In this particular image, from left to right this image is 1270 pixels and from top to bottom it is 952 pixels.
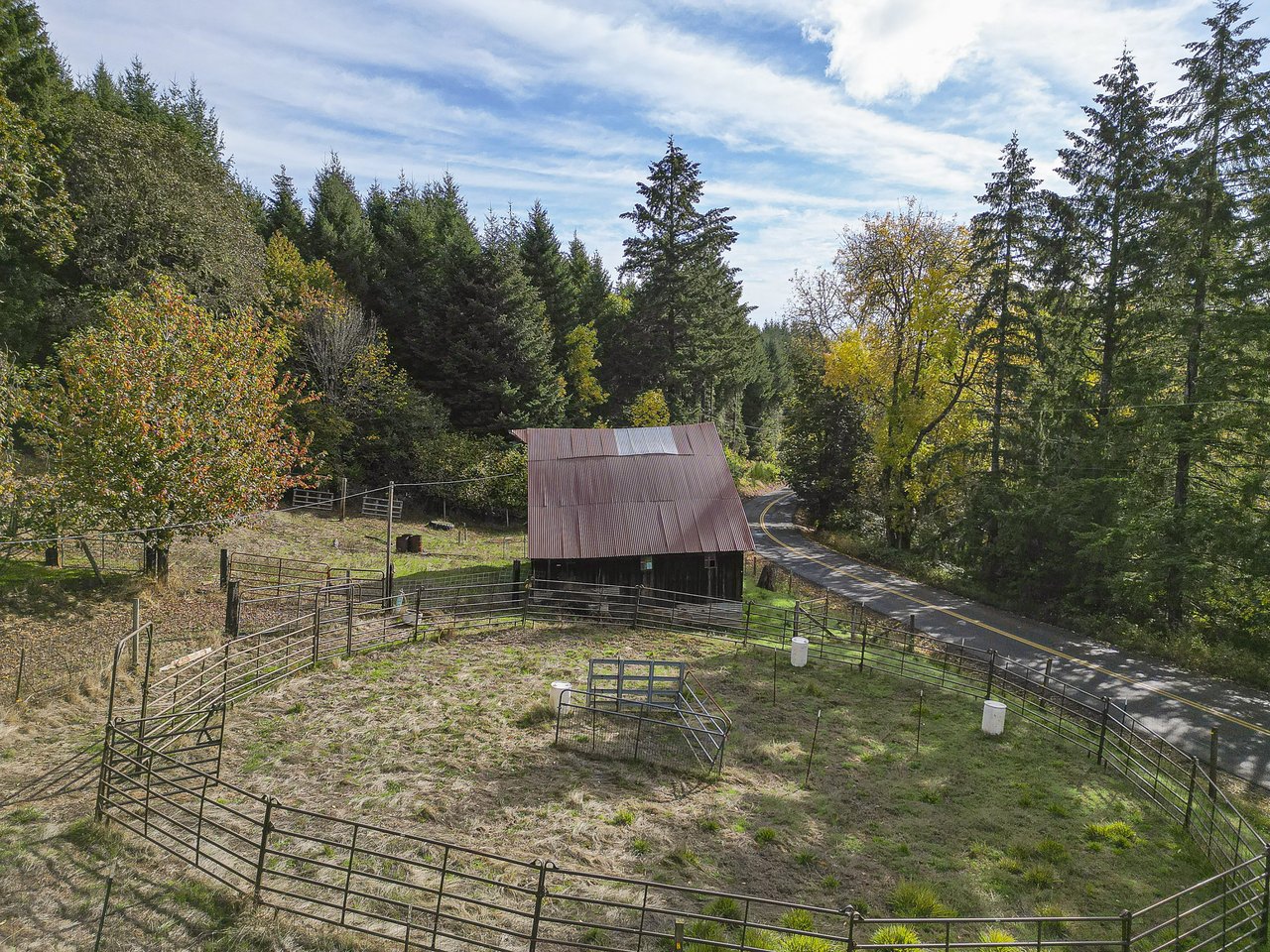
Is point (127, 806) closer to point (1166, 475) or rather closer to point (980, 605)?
point (980, 605)

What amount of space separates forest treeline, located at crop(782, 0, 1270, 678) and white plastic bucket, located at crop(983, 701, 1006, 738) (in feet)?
34.9

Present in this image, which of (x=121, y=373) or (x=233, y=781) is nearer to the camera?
(x=233, y=781)

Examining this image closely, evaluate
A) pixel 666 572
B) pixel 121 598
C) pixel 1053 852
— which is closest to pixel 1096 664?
pixel 1053 852

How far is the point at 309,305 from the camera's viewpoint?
131 feet

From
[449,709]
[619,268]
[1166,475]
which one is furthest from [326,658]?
[619,268]

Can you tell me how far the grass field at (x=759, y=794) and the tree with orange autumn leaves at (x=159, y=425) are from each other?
26.1 ft

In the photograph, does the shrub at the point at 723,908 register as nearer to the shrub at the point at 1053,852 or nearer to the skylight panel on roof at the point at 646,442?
the shrub at the point at 1053,852

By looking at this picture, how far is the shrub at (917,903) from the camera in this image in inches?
349

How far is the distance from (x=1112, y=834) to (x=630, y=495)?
16.7 metres

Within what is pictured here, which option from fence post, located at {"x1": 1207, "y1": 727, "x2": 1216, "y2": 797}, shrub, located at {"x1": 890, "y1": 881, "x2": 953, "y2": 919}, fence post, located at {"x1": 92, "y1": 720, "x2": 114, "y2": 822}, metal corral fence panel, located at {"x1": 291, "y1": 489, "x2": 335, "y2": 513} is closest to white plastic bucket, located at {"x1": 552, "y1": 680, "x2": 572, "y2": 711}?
shrub, located at {"x1": 890, "y1": 881, "x2": 953, "y2": 919}

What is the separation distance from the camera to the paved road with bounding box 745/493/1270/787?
15883 millimetres

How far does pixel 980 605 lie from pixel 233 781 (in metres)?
26.9

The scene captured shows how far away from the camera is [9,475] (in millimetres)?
16125

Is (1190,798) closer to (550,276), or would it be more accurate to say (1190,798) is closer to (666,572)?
(666,572)
